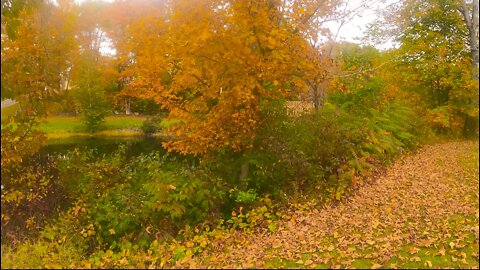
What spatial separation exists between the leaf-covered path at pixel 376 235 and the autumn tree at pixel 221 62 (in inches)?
102

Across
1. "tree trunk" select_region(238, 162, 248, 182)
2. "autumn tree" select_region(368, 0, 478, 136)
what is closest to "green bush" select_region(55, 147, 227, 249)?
"tree trunk" select_region(238, 162, 248, 182)

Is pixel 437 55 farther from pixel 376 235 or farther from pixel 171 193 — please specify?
pixel 171 193

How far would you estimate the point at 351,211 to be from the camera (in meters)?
8.64

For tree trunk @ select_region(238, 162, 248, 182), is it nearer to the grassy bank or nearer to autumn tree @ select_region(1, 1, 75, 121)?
autumn tree @ select_region(1, 1, 75, 121)

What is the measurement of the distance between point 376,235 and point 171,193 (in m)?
4.42

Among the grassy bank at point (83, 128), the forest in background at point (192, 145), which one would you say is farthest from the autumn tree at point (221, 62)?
the grassy bank at point (83, 128)

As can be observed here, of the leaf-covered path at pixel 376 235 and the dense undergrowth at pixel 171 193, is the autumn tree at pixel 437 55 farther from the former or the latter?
the leaf-covered path at pixel 376 235

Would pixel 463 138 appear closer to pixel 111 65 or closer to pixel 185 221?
pixel 185 221

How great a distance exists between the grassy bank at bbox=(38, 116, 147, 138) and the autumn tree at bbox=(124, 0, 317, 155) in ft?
75.3

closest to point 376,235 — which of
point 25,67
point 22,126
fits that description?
point 22,126

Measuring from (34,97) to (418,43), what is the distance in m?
20.1

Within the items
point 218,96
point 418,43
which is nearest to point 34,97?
point 218,96

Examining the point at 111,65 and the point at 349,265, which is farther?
the point at 111,65

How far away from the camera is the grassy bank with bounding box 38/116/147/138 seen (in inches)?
1238
